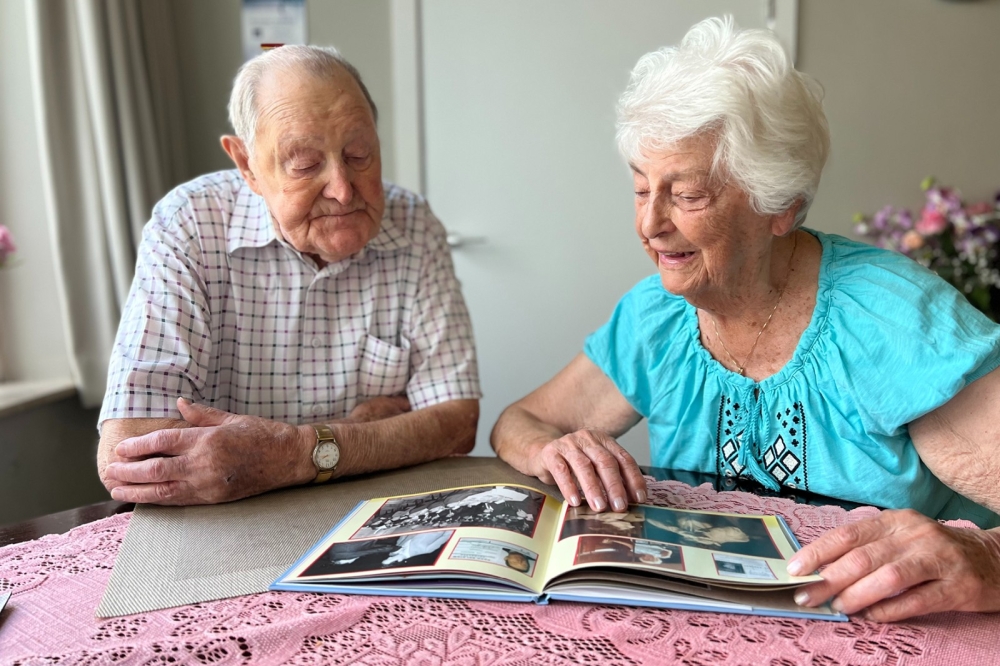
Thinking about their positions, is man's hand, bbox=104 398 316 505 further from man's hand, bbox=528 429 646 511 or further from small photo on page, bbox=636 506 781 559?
small photo on page, bbox=636 506 781 559

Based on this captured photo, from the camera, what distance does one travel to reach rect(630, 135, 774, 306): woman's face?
130cm

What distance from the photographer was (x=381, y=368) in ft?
5.53

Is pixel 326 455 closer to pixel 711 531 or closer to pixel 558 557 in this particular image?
pixel 558 557

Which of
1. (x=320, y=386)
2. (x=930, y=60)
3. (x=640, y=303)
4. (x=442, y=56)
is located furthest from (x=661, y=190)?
(x=930, y=60)

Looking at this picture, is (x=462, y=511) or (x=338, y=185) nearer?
(x=462, y=511)

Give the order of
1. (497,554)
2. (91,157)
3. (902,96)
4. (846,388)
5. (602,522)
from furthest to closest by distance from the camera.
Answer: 1. (902,96)
2. (91,157)
3. (846,388)
4. (602,522)
5. (497,554)

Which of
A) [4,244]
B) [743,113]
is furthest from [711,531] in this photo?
[4,244]

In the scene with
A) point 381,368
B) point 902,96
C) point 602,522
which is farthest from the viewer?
point 902,96

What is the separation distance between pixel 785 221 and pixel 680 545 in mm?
662

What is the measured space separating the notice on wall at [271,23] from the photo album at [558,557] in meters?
2.31

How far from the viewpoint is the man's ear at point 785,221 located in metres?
1.35

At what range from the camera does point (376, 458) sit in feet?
4.63

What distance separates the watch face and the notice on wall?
6.74 feet

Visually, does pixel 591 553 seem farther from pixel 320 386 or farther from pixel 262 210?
pixel 262 210
